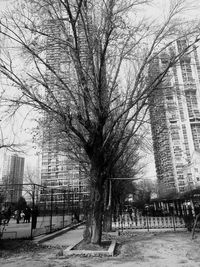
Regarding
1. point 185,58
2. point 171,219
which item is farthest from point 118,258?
point 171,219

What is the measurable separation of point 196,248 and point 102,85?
22.3 feet

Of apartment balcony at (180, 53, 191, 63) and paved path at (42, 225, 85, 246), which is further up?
apartment balcony at (180, 53, 191, 63)

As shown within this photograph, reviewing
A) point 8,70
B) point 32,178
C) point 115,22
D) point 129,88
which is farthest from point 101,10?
point 32,178

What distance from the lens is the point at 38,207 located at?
47.5 feet

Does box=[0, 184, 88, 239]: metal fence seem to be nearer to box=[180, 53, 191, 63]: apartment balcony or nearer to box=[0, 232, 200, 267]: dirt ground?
box=[0, 232, 200, 267]: dirt ground

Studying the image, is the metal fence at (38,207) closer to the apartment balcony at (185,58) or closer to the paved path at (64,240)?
the paved path at (64,240)

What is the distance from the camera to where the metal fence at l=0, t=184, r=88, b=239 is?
9.84 metres

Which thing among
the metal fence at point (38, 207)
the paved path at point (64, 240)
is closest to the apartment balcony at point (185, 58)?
the metal fence at point (38, 207)

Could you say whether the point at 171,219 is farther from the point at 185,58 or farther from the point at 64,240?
the point at 185,58

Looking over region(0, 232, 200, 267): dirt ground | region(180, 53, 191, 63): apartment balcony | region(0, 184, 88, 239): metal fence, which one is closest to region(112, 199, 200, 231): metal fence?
region(0, 184, 88, 239): metal fence

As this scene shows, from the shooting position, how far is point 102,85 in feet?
28.7

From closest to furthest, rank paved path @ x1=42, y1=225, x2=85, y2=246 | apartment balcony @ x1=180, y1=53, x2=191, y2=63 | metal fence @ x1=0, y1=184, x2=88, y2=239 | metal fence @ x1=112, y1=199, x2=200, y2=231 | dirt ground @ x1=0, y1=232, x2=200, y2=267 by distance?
dirt ground @ x1=0, y1=232, x2=200, y2=267 < apartment balcony @ x1=180, y1=53, x2=191, y2=63 < paved path @ x1=42, y1=225, x2=85, y2=246 < metal fence @ x1=0, y1=184, x2=88, y2=239 < metal fence @ x1=112, y1=199, x2=200, y2=231

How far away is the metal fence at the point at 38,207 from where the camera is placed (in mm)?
9844

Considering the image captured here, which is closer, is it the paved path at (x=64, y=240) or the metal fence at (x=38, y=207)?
the paved path at (x=64, y=240)
